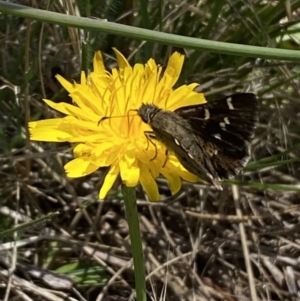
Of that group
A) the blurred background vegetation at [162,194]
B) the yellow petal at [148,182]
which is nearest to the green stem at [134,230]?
the yellow petal at [148,182]

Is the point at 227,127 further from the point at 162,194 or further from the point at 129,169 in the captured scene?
the point at 162,194

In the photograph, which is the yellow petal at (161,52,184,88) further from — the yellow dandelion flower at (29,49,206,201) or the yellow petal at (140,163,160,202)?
the yellow petal at (140,163,160,202)

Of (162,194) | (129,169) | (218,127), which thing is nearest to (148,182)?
(129,169)

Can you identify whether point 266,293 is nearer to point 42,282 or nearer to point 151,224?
point 151,224

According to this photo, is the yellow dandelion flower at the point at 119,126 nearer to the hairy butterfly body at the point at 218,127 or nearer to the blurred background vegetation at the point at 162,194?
the hairy butterfly body at the point at 218,127

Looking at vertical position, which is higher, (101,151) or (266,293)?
(101,151)

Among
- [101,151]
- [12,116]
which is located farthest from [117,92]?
[12,116]

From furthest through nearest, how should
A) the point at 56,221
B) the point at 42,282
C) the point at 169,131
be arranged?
1. the point at 56,221
2. the point at 42,282
3. the point at 169,131

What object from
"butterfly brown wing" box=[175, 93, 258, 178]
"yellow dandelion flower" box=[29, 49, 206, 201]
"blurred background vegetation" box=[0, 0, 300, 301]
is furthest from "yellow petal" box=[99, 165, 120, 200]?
"blurred background vegetation" box=[0, 0, 300, 301]
